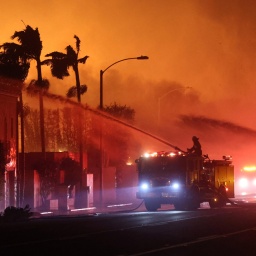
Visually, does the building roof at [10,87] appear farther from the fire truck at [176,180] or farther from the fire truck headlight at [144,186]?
the fire truck headlight at [144,186]

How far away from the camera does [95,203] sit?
4856 cm

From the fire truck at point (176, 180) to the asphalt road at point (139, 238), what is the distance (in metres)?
7.88

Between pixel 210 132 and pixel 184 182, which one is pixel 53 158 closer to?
pixel 184 182

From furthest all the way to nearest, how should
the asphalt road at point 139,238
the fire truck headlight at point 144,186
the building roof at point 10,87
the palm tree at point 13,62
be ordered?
the palm tree at point 13,62
the building roof at point 10,87
the fire truck headlight at point 144,186
the asphalt road at point 139,238

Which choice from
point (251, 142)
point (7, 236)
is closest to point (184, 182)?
point (7, 236)

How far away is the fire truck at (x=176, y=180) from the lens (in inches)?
1342

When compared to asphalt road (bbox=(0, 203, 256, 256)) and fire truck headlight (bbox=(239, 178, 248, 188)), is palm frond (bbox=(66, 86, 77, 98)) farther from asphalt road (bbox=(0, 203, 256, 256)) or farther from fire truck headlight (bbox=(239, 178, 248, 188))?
asphalt road (bbox=(0, 203, 256, 256))

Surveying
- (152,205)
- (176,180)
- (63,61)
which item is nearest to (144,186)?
(152,205)

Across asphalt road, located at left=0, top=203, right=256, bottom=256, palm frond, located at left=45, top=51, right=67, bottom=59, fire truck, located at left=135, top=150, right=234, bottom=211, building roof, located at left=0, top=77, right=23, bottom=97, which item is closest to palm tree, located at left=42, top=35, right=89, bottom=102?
palm frond, located at left=45, top=51, right=67, bottom=59

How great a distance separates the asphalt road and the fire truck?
7881 mm

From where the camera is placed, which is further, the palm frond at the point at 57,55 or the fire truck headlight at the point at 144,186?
the palm frond at the point at 57,55

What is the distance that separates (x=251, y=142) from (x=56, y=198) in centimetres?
3042

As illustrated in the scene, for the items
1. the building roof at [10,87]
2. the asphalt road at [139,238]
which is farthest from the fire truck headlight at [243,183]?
the asphalt road at [139,238]

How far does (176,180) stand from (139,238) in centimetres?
1545
